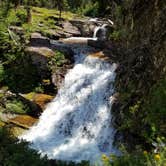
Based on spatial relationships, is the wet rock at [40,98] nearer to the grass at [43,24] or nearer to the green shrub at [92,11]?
the grass at [43,24]

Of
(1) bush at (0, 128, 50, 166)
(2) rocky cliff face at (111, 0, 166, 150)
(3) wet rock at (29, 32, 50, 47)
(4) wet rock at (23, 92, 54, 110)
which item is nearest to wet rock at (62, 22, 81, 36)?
(3) wet rock at (29, 32, 50, 47)

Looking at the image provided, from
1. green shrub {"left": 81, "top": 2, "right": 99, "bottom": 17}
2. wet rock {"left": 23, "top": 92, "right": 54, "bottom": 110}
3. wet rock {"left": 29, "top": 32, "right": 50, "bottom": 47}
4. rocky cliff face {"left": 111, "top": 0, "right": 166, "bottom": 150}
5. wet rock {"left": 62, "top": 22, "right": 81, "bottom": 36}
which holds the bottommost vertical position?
green shrub {"left": 81, "top": 2, "right": 99, "bottom": 17}

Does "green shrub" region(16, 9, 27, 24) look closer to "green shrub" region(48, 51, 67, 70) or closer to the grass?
the grass

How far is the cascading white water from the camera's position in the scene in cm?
1549

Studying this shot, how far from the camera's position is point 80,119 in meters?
17.6

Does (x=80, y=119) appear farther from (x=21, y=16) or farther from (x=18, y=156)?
(x=21, y=16)

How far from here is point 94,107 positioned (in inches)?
703

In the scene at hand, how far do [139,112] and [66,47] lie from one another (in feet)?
46.3

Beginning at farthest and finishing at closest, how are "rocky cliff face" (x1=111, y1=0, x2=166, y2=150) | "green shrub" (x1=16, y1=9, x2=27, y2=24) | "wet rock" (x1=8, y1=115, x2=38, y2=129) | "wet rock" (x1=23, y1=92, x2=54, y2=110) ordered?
"green shrub" (x1=16, y1=9, x2=27, y2=24) < "wet rock" (x1=23, y1=92, x2=54, y2=110) < "wet rock" (x1=8, y1=115, x2=38, y2=129) < "rocky cliff face" (x1=111, y1=0, x2=166, y2=150)

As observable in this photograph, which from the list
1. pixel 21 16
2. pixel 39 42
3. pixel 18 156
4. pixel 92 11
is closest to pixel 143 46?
pixel 18 156

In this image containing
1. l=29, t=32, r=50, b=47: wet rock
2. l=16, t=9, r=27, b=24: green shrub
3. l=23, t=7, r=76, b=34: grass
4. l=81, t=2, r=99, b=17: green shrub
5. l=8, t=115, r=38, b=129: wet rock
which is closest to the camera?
l=8, t=115, r=38, b=129: wet rock

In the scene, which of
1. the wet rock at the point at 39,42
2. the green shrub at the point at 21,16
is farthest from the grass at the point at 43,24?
the wet rock at the point at 39,42

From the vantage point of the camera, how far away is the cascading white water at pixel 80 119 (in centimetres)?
1549

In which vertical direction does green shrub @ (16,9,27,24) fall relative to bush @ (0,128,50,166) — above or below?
below
